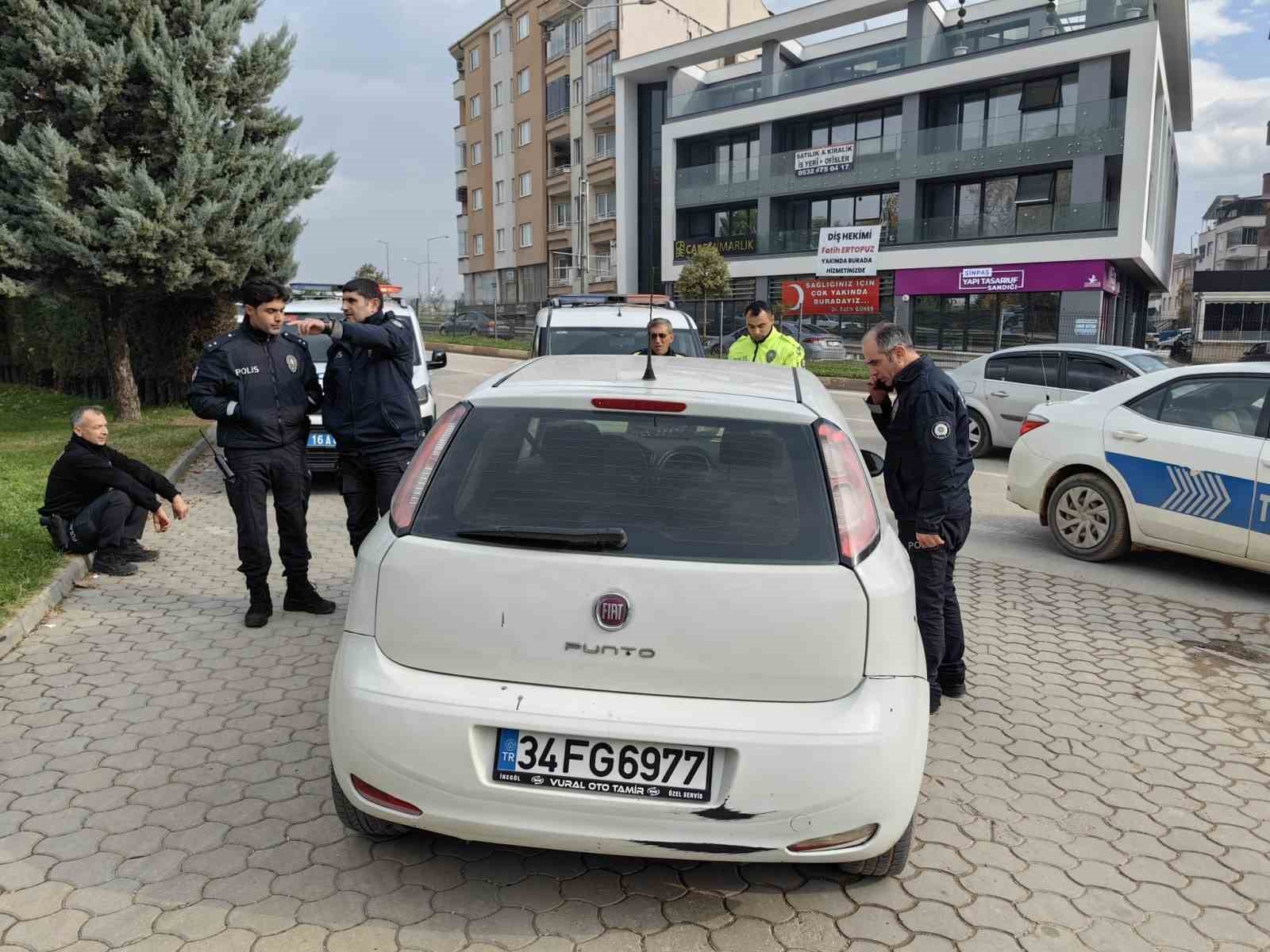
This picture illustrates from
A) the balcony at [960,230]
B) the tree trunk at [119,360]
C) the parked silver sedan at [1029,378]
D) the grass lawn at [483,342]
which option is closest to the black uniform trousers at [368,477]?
the parked silver sedan at [1029,378]

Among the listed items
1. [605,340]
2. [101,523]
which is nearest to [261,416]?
[101,523]

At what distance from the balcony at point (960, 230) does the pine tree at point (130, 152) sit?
17.0m

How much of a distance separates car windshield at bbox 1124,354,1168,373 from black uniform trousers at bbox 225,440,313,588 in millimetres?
9588

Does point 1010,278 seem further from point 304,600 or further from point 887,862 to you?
point 887,862

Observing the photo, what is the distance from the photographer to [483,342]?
38594 mm

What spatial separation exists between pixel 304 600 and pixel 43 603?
1523 mm

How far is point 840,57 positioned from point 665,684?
42320 mm

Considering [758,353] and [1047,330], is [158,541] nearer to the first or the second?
[758,353]

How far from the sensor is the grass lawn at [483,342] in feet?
117

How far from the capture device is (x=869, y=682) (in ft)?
8.70

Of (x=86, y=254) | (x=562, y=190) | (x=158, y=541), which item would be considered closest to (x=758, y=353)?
(x=158, y=541)

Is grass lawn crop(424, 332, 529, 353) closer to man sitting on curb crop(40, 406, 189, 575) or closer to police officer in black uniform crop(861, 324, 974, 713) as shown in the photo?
man sitting on curb crop(40, 406, 189, 575)

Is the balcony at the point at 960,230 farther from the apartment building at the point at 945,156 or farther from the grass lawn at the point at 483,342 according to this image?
the grass lawn at the point at 483,342

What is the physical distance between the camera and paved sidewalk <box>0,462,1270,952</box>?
282 centimetres
